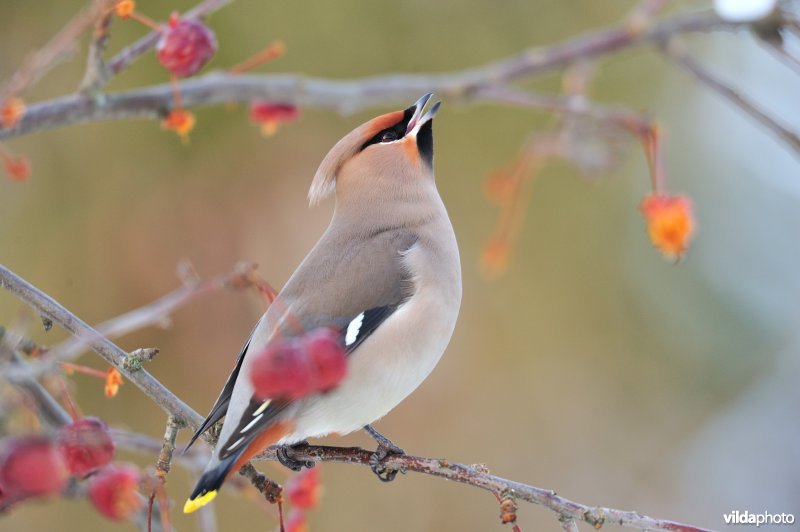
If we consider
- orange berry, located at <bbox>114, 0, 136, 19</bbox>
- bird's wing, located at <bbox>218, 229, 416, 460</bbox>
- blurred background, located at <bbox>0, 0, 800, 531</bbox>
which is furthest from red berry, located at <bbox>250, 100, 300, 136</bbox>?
blurred background, located at <bbox>0, 0, 800, 531</bbox>

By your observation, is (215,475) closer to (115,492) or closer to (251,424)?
(251,424)

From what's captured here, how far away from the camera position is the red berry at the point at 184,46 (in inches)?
101

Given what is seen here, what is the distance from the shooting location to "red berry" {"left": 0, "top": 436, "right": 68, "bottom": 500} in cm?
147

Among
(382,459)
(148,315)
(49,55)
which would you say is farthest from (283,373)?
(382,459)

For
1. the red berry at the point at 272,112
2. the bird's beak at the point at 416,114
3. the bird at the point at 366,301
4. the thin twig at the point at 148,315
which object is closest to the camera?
the thin twig at the point at 148,315

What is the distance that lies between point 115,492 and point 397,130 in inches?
79.5

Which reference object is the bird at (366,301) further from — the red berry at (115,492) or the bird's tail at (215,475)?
the red berry at (115,492)

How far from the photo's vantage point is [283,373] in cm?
195

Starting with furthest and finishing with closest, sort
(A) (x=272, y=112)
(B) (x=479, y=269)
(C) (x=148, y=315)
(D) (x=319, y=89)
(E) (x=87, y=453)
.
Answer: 1. (B) (x=479, y=269)
2. (A) (x=272, y=112)
3. (D) (x=319, y=89)
4. (E) (x=87, y=453)
5. (C) (x=148, y=315)

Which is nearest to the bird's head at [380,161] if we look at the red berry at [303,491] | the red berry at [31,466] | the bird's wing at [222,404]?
the bird's wing at [222,404]

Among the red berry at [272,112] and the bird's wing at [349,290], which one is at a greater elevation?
Result: the red berry at [272,112]

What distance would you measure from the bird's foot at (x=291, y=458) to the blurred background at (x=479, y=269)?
151 cm

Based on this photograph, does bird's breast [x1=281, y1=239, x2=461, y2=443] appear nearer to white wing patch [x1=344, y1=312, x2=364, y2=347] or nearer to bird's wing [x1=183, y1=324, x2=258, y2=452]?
white wing patch [x1=344, y1=312, x2=364, y2=347]

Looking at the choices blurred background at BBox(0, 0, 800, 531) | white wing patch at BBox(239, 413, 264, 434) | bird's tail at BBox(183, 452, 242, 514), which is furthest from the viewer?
blurred background at BBox(0, 0, 800, 531)
